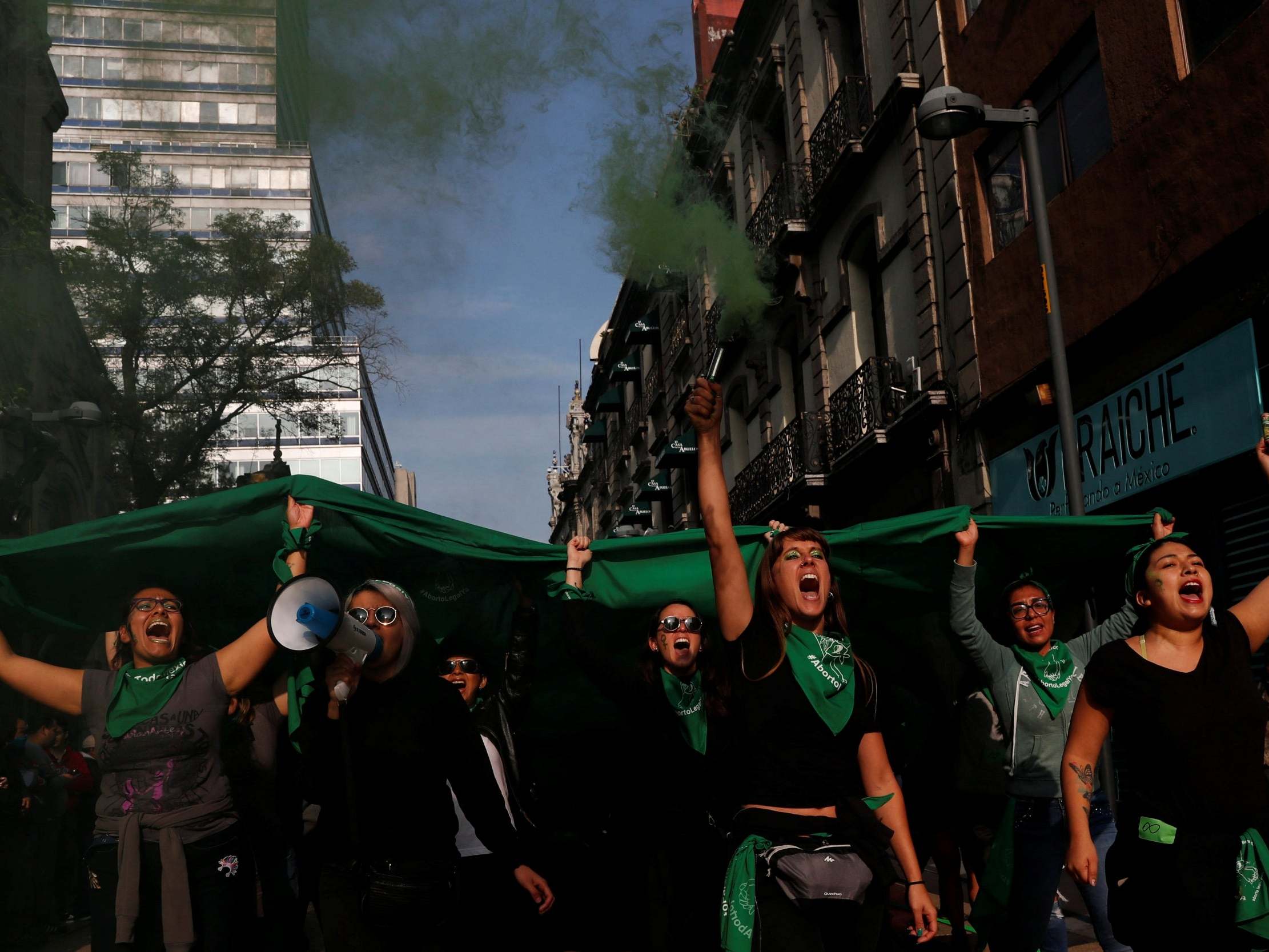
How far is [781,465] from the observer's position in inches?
811

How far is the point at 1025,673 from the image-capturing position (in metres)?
5.77

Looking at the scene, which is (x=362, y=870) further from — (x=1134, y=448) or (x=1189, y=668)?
(x=1134, y=448)

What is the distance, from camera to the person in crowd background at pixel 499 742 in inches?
211

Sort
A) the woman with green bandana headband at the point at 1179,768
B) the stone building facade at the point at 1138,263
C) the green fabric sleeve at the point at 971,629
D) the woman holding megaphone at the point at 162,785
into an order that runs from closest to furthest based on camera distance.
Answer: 1. the woman with green bandana headband at the point at 1179,768
2. the woman holding megaphone at the point at 162,785
3. the green fabric sleeve at the point at 971,629
4. the stone building facade at the point at 1138,263

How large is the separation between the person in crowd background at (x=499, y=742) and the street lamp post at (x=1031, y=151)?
473cm

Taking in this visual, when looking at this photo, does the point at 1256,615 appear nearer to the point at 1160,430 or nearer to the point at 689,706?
the point at 689,706

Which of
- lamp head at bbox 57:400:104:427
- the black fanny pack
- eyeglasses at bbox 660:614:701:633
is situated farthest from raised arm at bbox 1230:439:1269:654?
lamp head at bbox 57:400:104:427

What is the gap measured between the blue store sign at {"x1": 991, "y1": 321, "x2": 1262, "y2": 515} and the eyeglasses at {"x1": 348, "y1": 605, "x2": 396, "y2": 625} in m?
7.58

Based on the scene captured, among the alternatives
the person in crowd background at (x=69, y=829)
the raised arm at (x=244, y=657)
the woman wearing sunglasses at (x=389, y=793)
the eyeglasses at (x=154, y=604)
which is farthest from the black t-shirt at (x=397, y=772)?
the person in crowd background at (x=69, y=829)

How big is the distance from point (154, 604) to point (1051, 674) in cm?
390

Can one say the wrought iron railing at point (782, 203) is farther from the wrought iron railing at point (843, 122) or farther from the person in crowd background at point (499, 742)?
the person in crowd background at point (499, 742)

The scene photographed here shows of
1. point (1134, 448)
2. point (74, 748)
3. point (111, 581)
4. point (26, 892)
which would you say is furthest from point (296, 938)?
point (1134, 448)

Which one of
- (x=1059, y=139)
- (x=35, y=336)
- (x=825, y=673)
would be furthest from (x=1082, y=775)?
(x=35, y=336)

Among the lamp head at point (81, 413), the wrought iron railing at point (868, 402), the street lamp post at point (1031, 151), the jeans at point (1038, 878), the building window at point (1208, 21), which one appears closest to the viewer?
the jeans at point (1038, 878)
